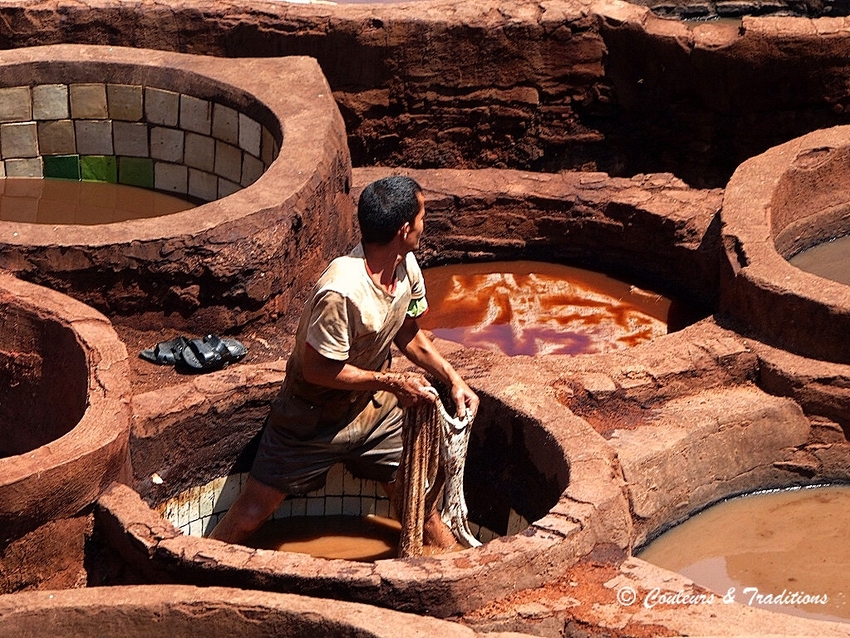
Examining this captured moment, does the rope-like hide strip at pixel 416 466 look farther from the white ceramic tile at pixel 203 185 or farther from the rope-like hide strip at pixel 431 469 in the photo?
the white ceramic tile at pixel 203 185

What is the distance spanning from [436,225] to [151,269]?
227 centimetres

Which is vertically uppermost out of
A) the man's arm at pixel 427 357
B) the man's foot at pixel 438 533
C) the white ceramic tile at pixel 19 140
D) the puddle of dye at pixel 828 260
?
the man's arm at pixel 427 357

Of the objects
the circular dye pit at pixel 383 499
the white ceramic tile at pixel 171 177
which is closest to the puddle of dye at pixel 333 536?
the circular dye pit at pixel 383 499

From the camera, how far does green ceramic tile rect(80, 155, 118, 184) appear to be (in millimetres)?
8820

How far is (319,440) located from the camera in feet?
20.6

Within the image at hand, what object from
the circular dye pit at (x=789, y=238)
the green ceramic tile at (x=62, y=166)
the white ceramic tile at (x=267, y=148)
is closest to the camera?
the circular dye pit at (x=789, y=238)

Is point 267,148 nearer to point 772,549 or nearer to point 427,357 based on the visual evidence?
point 427,357

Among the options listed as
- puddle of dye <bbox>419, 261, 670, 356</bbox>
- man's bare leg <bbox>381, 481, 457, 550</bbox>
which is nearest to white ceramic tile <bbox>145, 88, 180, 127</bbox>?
puddle of dye <bbox>419, 261, 670, 356</bbox>

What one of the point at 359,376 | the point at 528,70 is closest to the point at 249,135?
the point at 528,70

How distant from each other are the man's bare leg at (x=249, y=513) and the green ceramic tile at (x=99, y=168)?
301 cm

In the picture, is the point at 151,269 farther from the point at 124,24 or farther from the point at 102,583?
the point at 124,24

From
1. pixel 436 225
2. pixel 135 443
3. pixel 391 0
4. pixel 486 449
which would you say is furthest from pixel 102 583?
pixel 391 0

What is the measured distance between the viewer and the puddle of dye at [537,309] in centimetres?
841

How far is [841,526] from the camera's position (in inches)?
274
